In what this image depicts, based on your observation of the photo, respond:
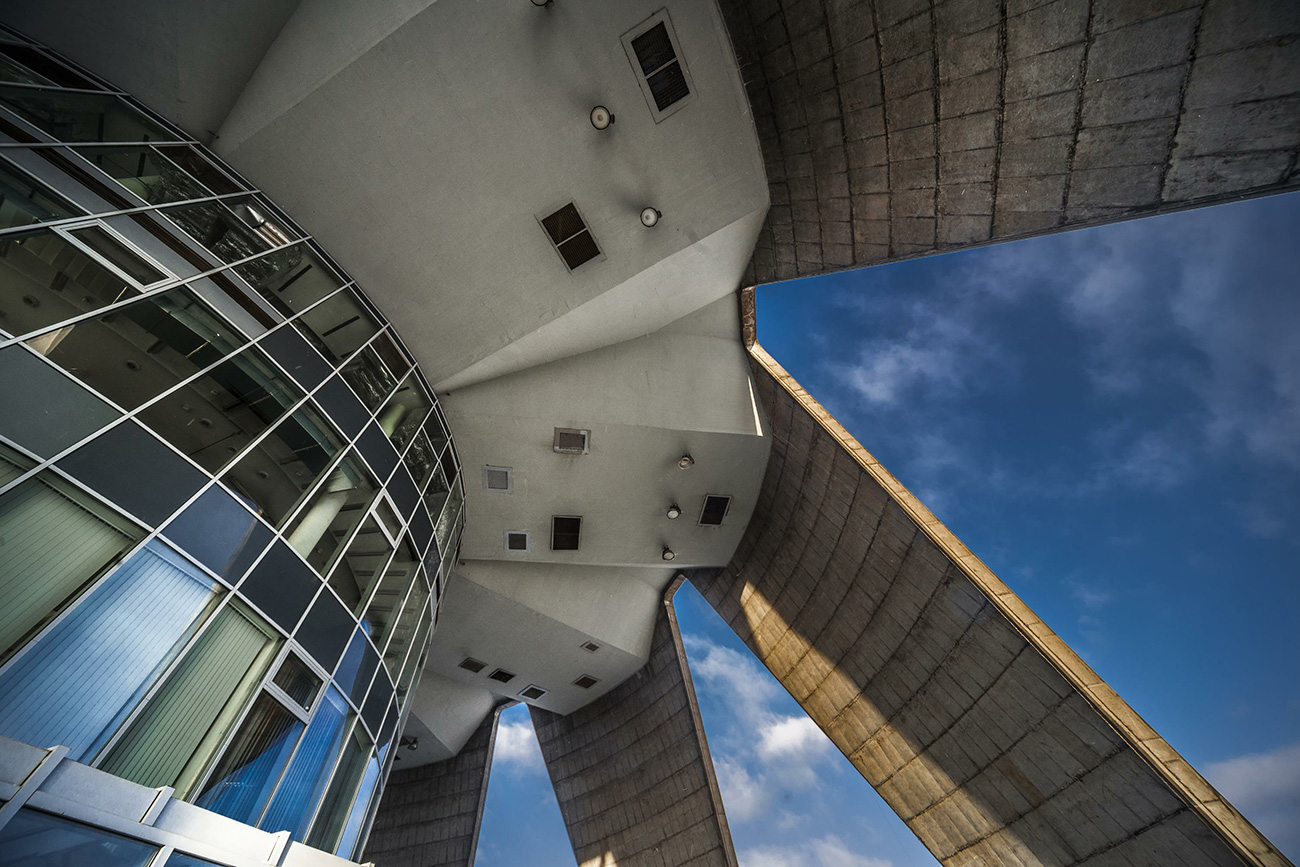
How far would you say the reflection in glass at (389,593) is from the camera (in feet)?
32.4

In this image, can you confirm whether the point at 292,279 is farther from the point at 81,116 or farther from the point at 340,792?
the point at 340,792

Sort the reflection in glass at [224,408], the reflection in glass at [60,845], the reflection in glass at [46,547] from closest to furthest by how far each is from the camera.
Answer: the reflection in glass at [60,845]
the reflection in glass at [46,547]
the reflection in glass at [224,408]

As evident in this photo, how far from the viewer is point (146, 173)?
9.34 metres

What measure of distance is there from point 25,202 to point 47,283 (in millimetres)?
1250

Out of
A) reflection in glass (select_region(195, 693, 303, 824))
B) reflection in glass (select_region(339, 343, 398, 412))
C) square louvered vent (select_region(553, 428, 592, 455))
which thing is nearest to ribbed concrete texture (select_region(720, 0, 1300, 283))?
square louvered vent (select_region(553, 428, 592, 455))

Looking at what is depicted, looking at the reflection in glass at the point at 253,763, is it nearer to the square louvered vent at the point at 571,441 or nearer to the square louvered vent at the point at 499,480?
the square louvered vent at the point at 499,480

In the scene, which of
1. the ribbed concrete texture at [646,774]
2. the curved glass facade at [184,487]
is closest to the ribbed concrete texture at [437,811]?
the ribbed concrete texture at [646,774]

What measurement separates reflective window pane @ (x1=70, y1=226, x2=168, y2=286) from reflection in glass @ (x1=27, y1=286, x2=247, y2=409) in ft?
0.93

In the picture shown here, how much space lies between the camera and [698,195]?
13336 millimetres

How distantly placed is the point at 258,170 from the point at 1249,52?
1675cm

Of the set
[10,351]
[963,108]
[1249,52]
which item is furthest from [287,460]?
[1249,52]

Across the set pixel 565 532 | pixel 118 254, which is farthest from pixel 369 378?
pixel 565 532

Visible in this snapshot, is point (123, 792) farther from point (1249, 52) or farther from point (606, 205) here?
point (1249, 52)

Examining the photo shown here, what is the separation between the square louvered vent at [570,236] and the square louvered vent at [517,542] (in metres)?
8.35
